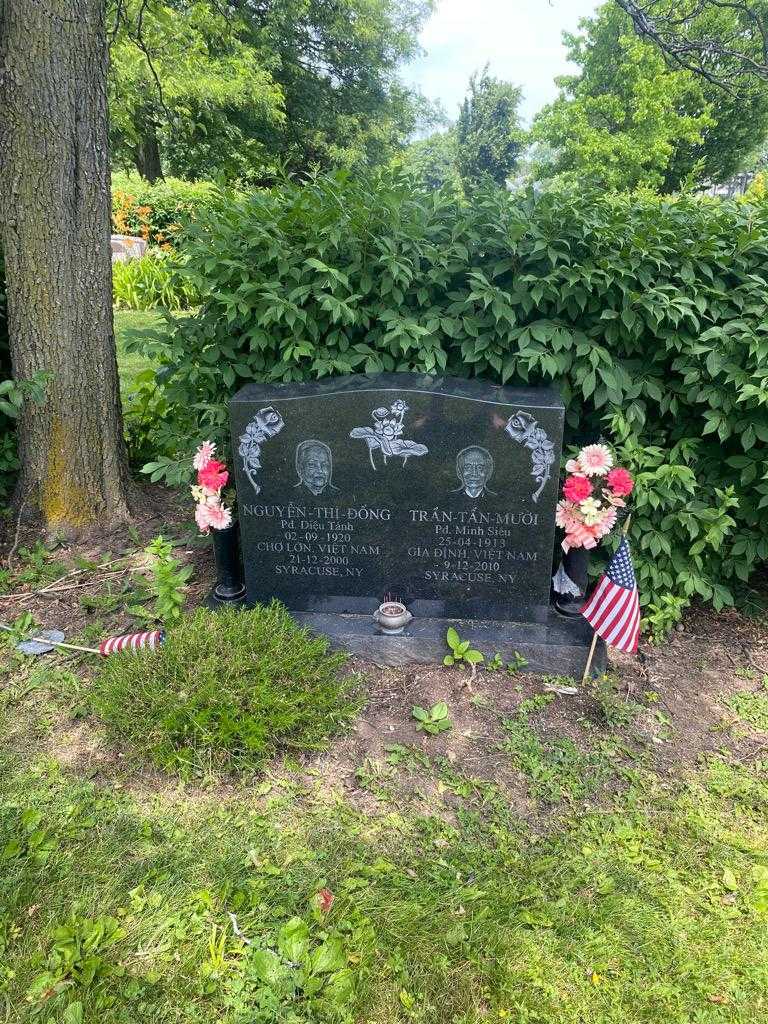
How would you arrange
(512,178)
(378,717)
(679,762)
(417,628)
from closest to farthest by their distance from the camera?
(679,762) < (378,717) < (417,628) < (512,178)

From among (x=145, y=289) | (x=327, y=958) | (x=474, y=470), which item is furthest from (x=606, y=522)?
(x=145, y=289)

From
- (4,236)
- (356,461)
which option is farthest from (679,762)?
(4,236)

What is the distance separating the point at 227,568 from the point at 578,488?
6.41 ft

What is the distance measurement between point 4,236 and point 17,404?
106 cm

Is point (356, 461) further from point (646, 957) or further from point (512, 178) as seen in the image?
point (512, 178)

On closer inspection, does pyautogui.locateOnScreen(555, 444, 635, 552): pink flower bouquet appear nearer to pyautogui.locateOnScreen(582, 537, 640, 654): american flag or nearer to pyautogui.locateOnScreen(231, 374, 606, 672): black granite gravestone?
pyautogui.locateOnScreen(231, 374, 606, 672): black granite gravestone

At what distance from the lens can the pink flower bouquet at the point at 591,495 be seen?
11.1ft

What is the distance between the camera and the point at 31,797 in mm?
2701

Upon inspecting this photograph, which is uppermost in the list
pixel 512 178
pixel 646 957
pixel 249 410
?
pixel 512 178

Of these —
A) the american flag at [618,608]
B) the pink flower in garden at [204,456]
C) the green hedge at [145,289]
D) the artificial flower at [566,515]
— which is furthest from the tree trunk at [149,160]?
the american flag at [618,608]

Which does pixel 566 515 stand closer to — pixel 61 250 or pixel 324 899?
pixel 324 899

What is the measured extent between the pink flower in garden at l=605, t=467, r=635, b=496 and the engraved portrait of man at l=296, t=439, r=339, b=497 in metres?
1.38

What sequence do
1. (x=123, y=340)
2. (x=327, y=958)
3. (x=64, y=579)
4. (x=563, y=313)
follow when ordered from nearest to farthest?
Result: (x=327, y=958)
(x=563, y=313)
(x=64, y=579)
(x=123, y=340)

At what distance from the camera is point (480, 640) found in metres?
3.52
